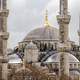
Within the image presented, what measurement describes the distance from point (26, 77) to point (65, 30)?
297 inches

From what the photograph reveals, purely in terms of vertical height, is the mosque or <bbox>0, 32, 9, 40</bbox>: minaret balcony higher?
<bbox>0, 32, 9, 40</bbox>: minaret balcony

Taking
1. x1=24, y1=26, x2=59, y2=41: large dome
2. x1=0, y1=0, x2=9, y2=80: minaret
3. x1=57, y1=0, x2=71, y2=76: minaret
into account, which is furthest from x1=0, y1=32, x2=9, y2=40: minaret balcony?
x1=24, y1=26, x2=59, y2=41: large dome

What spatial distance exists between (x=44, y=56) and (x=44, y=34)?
8837 mm

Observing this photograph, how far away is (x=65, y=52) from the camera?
4544cm

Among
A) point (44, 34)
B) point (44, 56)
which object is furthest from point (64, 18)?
point (44, 34)

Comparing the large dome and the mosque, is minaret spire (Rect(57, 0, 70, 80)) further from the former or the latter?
the large dome

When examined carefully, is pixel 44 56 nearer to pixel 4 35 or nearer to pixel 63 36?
pixel 4 35

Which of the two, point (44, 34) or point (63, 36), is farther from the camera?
point (44, 34)

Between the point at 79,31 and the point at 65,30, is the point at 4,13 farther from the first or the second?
the point at 79,31

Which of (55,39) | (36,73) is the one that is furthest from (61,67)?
(55,39)

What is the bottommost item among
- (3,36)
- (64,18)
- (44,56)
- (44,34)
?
(44,56)

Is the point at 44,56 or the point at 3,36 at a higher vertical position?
the point at 3,36

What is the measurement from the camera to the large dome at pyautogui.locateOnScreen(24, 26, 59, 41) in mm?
80250

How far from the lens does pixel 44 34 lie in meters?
80.9
